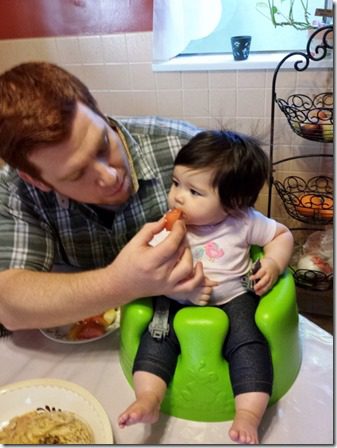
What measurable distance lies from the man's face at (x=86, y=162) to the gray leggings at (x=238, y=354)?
0.32 metres

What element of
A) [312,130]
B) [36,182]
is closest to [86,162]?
[36,182]

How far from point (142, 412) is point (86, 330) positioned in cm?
34

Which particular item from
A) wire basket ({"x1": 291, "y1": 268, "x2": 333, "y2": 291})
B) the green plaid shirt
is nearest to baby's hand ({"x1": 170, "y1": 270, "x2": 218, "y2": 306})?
the green plaid shirt

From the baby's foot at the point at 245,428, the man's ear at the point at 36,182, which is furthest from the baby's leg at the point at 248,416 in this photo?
the man's ear at the point at 36,182

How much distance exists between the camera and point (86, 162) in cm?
86

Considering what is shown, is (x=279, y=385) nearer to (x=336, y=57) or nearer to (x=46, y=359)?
(x=46, y=359)

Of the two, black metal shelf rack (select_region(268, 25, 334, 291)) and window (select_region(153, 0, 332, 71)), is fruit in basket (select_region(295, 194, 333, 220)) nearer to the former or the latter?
black metal shelf rack (select_region(268, 25, 334, 291))

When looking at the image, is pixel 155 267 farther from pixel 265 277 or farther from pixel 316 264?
pixel 316 264

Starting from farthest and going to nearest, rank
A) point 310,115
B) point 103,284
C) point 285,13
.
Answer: point 285,13 → point 310,115 → point 103,284

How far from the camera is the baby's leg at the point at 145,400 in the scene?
75cm

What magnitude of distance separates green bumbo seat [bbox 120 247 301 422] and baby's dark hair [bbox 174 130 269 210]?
0.23 metres

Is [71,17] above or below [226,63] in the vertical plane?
above

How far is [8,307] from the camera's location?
0.91m

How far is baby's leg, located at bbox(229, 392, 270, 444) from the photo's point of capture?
29.1 inches
